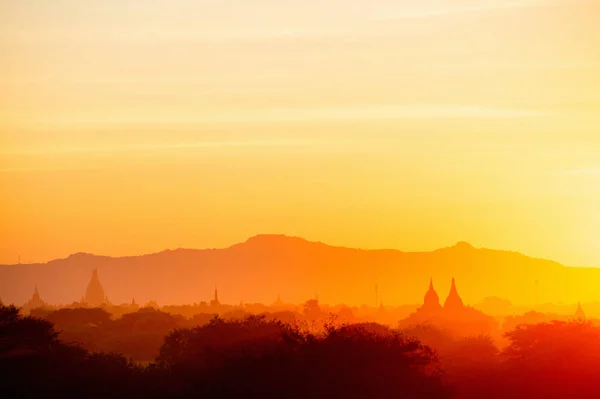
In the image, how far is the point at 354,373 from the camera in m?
62.8

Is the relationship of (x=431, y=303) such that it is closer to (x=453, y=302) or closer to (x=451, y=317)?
(x=453, y=302)

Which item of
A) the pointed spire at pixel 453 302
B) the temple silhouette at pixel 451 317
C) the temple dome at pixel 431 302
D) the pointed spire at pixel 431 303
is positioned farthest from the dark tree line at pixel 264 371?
the temple dome at pixel 431 302

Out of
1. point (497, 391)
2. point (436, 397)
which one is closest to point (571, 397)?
point (497, 391)

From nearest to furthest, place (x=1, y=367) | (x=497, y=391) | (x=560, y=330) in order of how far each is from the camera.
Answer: (x=1, y=367)
(x=497, y=391)
(x=560, y=330)

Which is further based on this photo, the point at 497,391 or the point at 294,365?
the point at 497,391

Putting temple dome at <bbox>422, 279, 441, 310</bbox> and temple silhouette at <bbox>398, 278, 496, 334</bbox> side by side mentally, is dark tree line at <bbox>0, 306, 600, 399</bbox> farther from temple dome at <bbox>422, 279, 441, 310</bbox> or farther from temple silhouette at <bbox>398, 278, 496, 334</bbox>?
temple dome at <bbox>422, 279, 441, 310</bbox>

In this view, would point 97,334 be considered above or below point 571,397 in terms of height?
above

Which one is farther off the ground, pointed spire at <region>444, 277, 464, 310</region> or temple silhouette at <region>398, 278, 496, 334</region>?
pointed spire at <region>444, 277, 464, 310</region>

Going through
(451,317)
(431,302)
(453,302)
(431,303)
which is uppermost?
(431,302)

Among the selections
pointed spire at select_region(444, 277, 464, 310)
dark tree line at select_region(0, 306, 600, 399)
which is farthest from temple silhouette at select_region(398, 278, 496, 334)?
dark tree line at select_region(0, 306, 600, 399)

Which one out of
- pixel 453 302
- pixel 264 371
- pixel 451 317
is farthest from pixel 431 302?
pixel 264 371

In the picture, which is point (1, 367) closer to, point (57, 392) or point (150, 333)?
point (57, 392)

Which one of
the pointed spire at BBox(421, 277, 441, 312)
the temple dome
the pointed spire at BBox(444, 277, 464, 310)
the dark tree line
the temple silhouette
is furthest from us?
the temple dome

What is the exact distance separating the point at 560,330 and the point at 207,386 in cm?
4609
